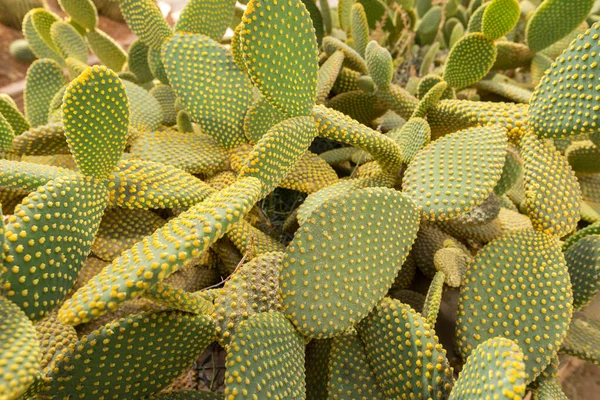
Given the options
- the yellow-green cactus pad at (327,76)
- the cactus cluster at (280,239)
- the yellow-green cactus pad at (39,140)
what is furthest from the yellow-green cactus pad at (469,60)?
the yellow-green cactus pad at (39,140)

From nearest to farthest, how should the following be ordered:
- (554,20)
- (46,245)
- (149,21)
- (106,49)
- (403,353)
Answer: (46,245)
(403,353)
(149,21)
(554,20)
(106,49)

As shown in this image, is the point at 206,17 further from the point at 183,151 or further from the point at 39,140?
the point at 39,140

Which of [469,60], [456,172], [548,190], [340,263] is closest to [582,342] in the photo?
[548,190]

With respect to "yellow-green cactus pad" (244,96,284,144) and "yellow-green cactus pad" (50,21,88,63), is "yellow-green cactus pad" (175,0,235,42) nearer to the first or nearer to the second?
"yellow-green cactus pad" (244,96,284,144)

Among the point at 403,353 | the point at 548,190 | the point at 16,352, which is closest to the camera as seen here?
the point at 16,352

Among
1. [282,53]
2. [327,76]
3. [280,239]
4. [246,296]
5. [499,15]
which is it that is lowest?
[280,239]

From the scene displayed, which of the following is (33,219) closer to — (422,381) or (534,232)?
(422,381)

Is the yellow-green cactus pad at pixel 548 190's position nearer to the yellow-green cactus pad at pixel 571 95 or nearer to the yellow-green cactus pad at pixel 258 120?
the yellow-green cactus pad at pixel 571 95

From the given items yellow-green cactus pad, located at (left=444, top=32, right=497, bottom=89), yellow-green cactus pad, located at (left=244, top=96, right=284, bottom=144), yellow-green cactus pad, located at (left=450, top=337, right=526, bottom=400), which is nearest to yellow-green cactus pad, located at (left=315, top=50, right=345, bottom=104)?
yellow-green cactus pad, located at (left=244, top=96, right=284, bottom=144)

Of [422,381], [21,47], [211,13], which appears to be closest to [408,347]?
[422,381]
